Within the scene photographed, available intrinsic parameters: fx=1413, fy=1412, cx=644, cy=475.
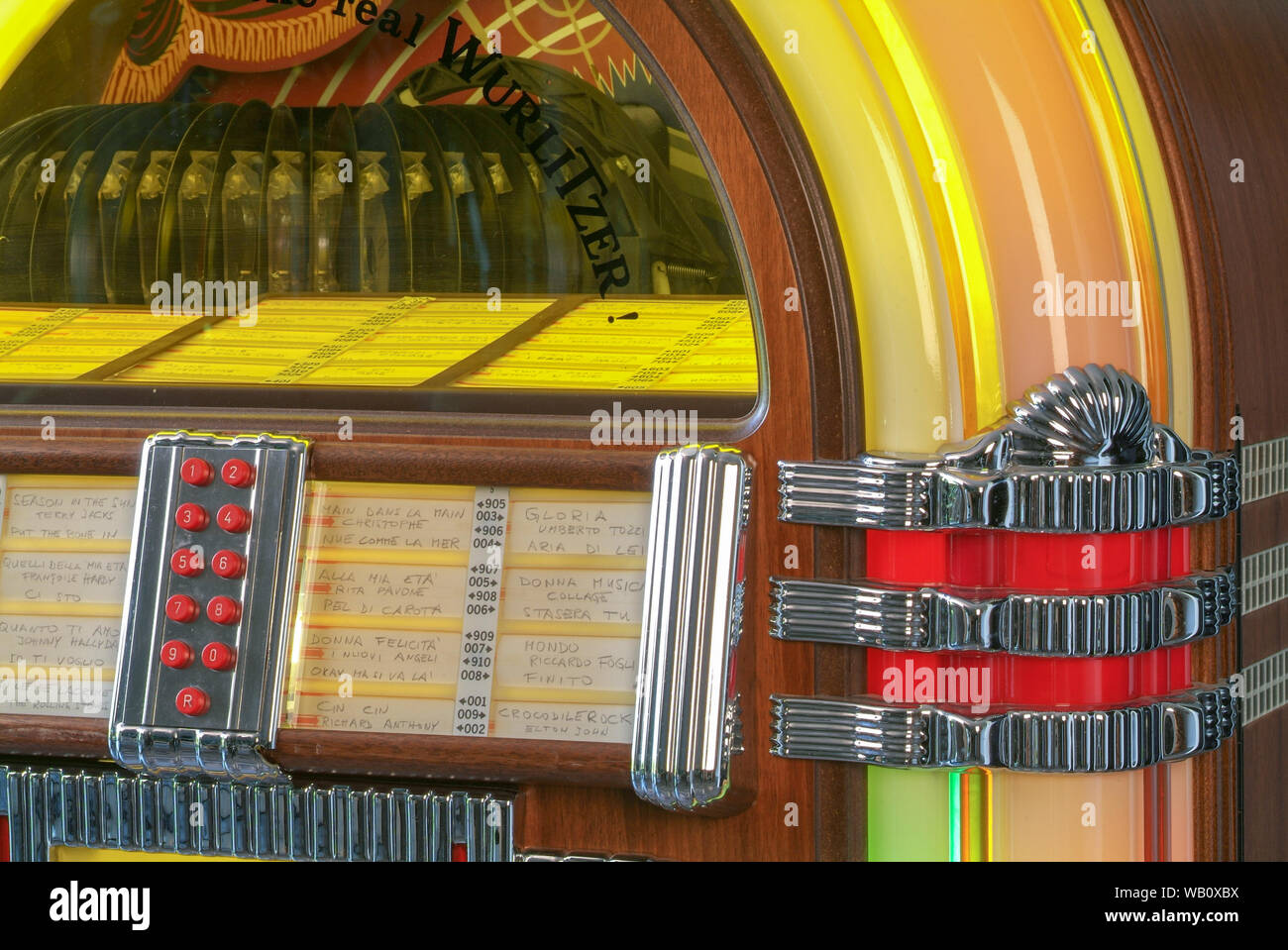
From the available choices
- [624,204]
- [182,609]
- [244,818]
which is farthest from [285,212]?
[244,818]

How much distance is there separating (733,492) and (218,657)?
0.51m

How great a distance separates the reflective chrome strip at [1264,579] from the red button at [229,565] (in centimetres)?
94

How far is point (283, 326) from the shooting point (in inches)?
62.1

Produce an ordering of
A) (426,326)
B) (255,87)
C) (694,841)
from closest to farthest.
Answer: (694,841), (426,326), (255,87)

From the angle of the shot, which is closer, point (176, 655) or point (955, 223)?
point (955, 223)

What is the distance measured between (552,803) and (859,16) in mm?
760

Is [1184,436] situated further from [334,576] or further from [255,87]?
[255,87]

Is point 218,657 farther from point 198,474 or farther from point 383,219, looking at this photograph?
point 383,219

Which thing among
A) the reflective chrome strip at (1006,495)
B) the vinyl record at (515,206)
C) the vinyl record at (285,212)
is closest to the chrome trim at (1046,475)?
the reflective chrome strip at (1006,495)

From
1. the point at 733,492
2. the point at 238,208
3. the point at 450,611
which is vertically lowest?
the point at 450,611

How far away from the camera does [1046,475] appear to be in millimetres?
1187

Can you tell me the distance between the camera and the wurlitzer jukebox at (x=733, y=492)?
1.20 meters
